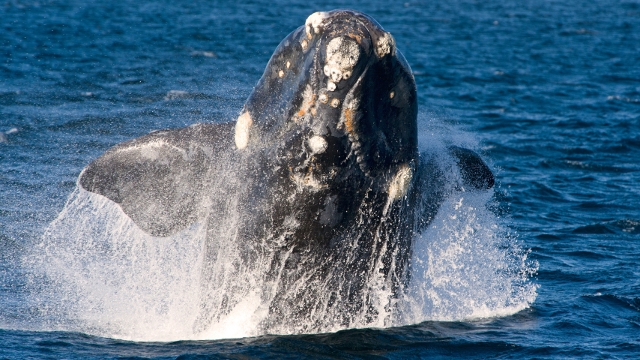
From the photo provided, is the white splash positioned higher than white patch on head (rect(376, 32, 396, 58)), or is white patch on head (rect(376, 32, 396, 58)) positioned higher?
white patch on head (rect(376, 32, 396, 58))

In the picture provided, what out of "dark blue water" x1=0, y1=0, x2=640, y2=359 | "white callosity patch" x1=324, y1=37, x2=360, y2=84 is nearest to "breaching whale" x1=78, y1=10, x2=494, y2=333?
"white callosity patch" x1=324, y1=37, x2=360, y2=84

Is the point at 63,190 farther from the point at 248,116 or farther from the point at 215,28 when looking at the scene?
the point at 215,28

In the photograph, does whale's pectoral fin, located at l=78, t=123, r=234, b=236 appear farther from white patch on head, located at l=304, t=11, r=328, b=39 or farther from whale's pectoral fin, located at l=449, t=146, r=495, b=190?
whale's pectoral fin, located at l=449, t=146, r=495, b=190

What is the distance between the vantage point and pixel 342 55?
1016cm

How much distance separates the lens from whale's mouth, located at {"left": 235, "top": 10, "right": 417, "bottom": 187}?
10.3 m

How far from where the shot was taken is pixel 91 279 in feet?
52.3

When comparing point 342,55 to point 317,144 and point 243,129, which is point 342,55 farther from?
point 243,129

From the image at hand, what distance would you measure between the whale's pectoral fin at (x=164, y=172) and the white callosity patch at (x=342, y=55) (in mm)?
2632

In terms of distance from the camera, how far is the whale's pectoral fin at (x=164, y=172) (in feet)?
41.1

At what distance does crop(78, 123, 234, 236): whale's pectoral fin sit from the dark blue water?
205 centimetres

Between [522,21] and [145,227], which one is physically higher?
[522,21]

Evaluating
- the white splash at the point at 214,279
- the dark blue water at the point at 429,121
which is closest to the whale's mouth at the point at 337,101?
the white splash at the point at 214,279

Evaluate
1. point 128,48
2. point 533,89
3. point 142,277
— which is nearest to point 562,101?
point 533,89

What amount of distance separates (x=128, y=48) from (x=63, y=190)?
1037 inches
